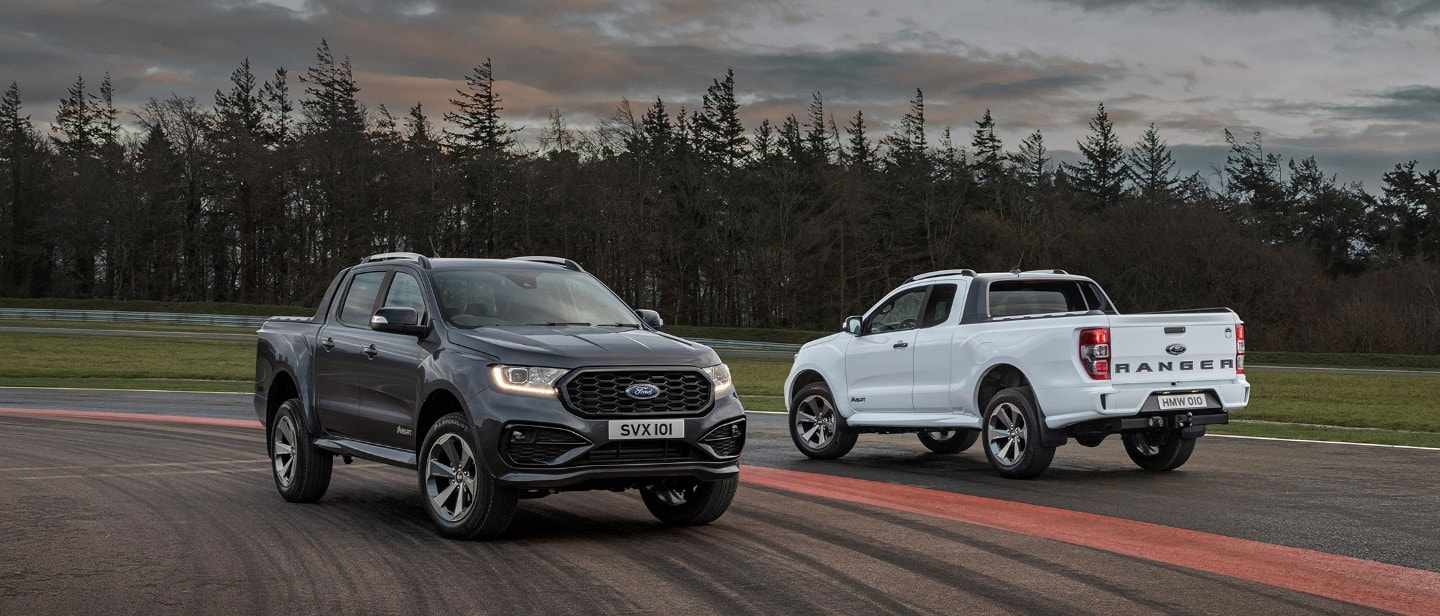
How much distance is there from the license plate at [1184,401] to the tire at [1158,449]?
77 centimetres

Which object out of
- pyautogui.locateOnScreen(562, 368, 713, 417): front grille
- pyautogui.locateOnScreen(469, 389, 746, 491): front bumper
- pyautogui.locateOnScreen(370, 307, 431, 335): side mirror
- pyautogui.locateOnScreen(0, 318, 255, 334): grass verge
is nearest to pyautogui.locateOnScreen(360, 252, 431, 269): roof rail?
pyautogui.locateOnScreen(370, 307, 431, 335): side mirror

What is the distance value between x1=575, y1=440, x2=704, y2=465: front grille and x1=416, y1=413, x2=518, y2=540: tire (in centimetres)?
59

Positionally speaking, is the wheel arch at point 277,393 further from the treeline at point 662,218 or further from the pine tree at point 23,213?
the pine tree at point 23,213

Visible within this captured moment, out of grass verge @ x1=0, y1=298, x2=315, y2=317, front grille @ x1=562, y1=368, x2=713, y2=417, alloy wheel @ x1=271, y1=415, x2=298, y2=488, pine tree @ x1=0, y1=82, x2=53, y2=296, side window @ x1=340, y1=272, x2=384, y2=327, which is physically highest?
pine tree @ x1=0, y1=82, x2=53, y2=296

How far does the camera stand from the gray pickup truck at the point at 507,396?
8188mm

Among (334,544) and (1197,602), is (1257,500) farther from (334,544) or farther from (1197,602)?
(334,544)

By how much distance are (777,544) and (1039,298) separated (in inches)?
229

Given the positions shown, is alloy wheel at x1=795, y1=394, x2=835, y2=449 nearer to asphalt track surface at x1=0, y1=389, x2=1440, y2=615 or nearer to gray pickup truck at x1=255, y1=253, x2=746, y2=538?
asphalt track surface at x1=0, y1=389, x2=1440, y2=615

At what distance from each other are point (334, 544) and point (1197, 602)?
16.5ft

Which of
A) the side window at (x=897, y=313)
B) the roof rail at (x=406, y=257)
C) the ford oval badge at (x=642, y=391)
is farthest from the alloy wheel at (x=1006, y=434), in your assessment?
the roof rail at (x=406, y=257)

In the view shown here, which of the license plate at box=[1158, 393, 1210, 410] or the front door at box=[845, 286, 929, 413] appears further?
the front door at box=[845, 286, 929, 413]

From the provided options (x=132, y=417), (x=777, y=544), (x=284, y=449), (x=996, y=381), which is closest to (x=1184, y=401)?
(x=996, y=381)

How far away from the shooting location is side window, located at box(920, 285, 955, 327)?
13367 mm

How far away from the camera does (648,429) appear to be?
8.31m
